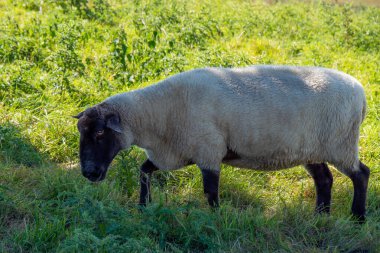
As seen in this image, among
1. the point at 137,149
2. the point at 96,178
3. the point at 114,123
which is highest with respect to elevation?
the point at 114,123

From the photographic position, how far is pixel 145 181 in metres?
5.23

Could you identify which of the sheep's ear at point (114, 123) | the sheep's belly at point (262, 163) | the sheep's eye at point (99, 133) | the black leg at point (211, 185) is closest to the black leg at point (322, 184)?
the sheep's belly at point (262, 163)

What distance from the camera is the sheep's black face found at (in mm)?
4734

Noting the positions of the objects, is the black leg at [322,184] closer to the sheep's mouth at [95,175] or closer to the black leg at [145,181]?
the black leg at [145,181]

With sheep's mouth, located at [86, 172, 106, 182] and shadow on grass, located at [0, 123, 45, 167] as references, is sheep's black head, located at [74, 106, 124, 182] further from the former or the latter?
shadow on grass, located at [0, 123, 45, 167]

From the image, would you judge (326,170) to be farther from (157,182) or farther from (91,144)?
(91,144)

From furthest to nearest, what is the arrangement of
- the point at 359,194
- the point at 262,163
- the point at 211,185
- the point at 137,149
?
the point at 137,149, the point at 359,194, the point at 262,163, the point at 211,185

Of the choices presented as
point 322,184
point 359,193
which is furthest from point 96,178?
point 359,193

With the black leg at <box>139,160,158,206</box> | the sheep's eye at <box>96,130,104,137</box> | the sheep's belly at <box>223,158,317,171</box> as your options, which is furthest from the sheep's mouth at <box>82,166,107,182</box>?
the sheep's belly at <box>223,158,317,171</box>

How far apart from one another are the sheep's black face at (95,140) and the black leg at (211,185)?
0.82m

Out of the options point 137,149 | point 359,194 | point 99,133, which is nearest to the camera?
point 99,133

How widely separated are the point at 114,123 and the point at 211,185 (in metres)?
0.97

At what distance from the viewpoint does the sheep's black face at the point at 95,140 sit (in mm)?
4734

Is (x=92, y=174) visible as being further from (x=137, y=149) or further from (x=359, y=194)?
(x=359, y=194)
